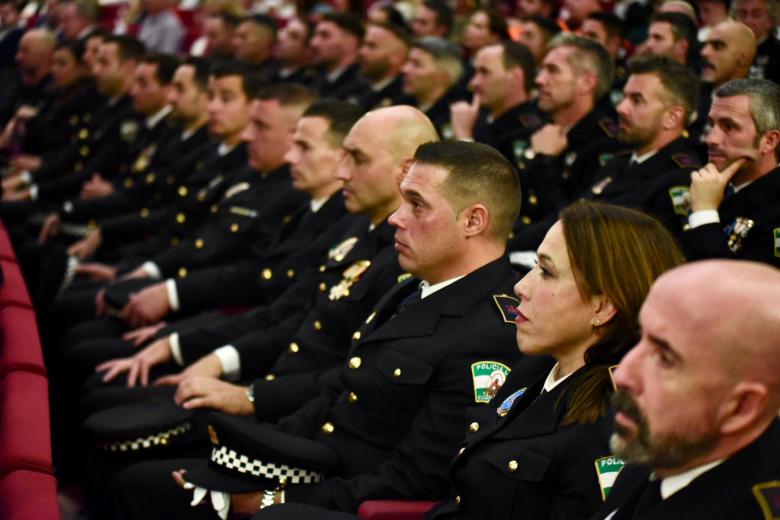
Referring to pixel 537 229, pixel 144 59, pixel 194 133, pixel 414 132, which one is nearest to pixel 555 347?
pixel 414 132

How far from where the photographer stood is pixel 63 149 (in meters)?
6.82

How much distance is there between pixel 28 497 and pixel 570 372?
1191 mm

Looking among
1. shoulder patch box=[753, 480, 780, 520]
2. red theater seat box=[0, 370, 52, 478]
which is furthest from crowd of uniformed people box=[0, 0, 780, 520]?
red theater seat box=[0, 370, 52, 478]

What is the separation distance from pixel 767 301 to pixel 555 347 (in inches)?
24.2

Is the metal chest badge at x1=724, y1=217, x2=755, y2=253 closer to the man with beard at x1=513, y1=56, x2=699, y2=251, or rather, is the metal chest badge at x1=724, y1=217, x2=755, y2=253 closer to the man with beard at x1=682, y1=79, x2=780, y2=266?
the man with beard at x1=682, y1=79, x2=780, y2=266

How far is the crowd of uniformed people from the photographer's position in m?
1.55

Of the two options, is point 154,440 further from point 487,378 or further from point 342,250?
point 487,378

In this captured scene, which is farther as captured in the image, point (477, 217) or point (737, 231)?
point (737, 231)

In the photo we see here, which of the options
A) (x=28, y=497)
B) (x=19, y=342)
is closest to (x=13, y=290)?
(x=19, y=342)

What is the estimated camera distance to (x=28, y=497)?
2375 mm

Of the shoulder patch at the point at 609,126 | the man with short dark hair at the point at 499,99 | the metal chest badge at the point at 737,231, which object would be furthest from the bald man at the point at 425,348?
the man with short dark hair at the point at 499,99

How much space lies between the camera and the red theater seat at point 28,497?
7.58 ft

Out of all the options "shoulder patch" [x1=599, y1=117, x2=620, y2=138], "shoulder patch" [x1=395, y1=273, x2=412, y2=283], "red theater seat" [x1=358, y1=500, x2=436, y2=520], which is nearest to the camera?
"red theater seat" [x1=358, y1=500, x2=436, y2=520]

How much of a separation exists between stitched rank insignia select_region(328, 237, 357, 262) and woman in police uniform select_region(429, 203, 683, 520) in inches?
49.1
